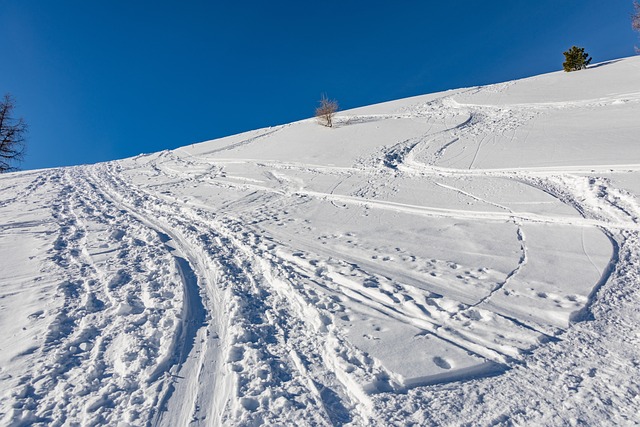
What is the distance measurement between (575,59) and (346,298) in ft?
103

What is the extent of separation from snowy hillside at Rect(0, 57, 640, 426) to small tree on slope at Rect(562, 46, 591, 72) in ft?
64.0

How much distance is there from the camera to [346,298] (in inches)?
181

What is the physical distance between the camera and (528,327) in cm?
370

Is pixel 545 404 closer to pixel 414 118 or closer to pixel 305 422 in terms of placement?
pixel 305 422

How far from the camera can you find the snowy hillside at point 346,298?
2932 mm

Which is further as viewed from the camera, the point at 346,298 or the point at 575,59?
the point at 575,59

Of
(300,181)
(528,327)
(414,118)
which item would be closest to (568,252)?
(528,327)

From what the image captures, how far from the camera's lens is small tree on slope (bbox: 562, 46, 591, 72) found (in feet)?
84.8

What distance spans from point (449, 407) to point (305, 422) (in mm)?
1169

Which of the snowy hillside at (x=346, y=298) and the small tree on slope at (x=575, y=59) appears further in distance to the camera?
the small tree on slope at (x=575, y=59)

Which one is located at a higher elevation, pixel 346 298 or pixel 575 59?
pixel 575 59

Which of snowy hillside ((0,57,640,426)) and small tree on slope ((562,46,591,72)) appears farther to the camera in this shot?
small tree on slope ((562,46,591,72))

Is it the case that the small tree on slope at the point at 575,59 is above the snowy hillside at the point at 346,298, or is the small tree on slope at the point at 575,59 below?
above

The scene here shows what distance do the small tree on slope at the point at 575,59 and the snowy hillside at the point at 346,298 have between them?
1950 centimetres
